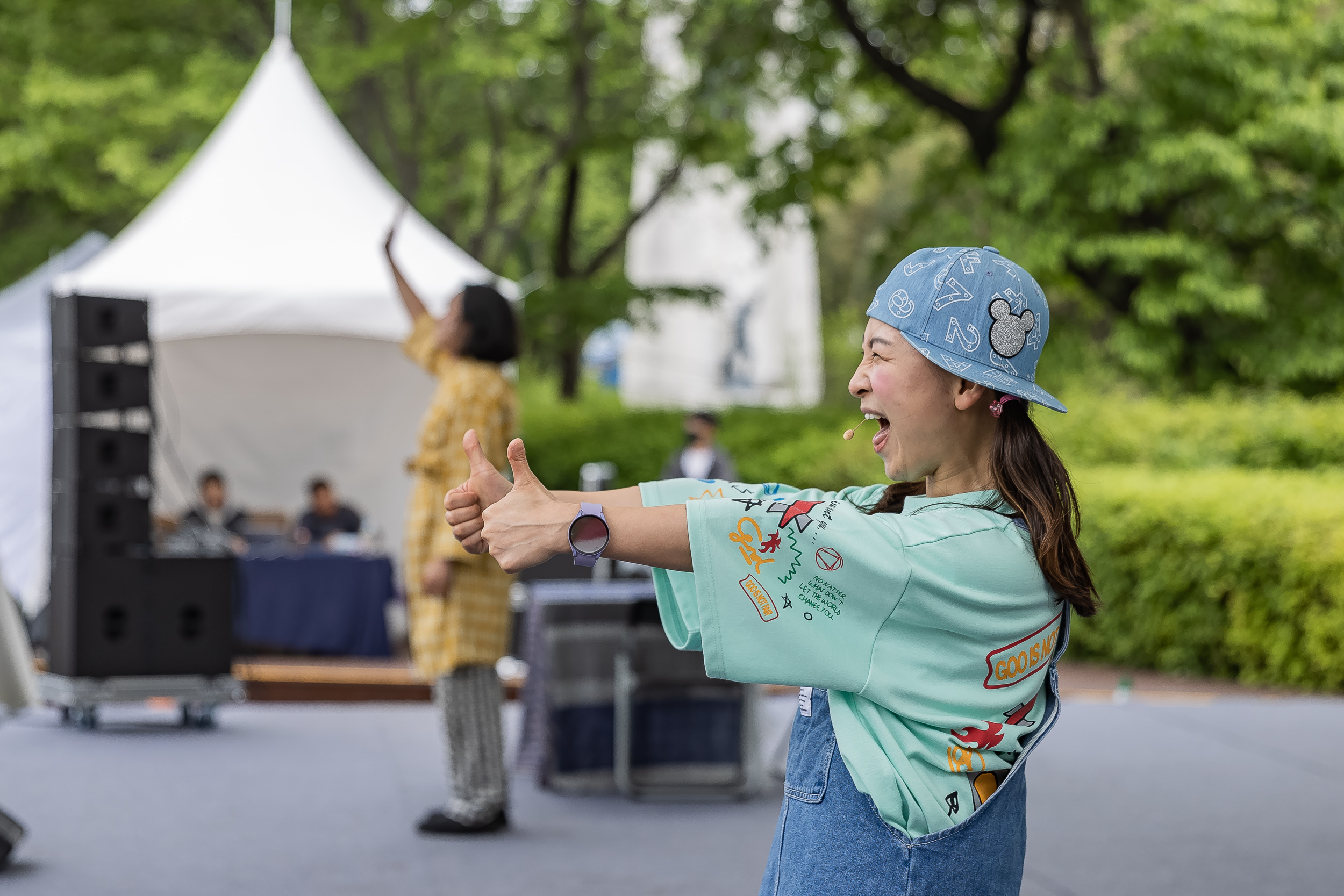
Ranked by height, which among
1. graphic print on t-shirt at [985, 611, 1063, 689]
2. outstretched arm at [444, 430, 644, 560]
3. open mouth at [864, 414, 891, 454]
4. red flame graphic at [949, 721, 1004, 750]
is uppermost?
open mouth at [864, 414, 891, 454]

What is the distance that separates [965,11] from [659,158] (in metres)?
4.44

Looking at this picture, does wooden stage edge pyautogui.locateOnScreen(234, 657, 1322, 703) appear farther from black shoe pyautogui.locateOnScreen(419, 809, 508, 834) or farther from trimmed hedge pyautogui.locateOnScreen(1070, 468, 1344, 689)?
black shoe pyautogui.locateOnScreen(419, 809, 508, 834)

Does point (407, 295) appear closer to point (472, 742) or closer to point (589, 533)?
point (472, 742)

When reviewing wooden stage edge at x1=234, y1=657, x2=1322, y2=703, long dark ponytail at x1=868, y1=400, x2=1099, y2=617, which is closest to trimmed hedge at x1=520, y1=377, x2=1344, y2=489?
wooden stage edge at x1=234, y1=657, x2=1322, y2=703

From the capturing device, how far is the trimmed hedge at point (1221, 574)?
7.91 m

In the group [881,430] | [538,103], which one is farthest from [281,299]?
[881,430]

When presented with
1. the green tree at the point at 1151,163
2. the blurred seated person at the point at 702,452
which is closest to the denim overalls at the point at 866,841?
the blurred seated person at the point at 702,452

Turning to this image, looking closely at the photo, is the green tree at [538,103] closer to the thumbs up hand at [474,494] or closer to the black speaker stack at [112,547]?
the black speaker stack at [112,547]

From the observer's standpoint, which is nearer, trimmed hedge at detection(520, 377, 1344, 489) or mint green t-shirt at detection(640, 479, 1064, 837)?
mint green t-shirt at detection(640, 479, 1064, 837)

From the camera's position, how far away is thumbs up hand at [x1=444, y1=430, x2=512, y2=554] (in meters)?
1.47

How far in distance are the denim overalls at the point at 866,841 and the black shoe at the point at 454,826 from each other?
3334 millimetres

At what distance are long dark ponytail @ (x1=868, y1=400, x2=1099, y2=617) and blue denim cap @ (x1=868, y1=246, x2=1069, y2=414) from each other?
0.06m

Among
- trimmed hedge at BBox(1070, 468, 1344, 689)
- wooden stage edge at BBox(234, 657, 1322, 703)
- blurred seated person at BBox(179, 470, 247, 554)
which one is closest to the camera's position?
trimmed hedge at BBox(1070, 468, 1344, 689)

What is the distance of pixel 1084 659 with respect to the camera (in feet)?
31.8
